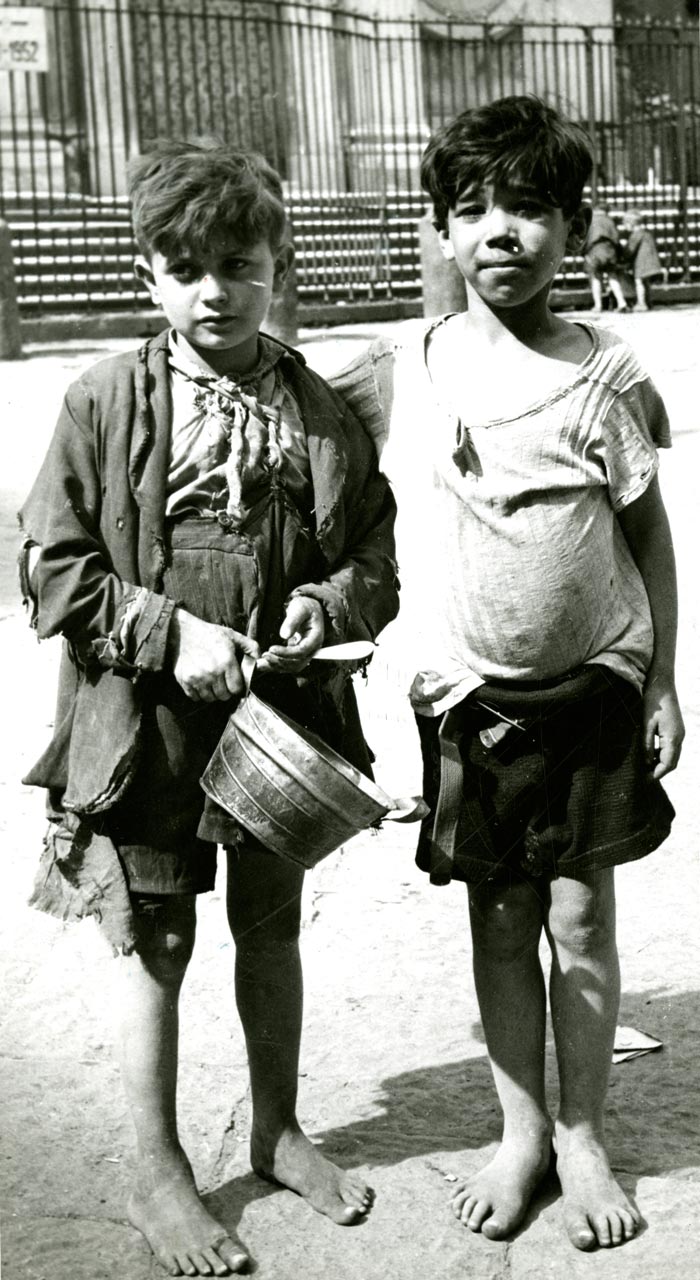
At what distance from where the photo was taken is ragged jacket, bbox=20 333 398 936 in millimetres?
2477

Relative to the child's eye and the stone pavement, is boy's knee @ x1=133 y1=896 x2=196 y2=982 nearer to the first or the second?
the stone pavement

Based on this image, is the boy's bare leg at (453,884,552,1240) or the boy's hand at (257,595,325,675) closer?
the boy's hand at (257,595,325,675)

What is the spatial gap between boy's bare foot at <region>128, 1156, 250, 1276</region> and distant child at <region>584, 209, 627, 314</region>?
15.3 meters

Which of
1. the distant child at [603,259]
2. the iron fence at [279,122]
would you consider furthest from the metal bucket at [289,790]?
the distant child at [603,259]

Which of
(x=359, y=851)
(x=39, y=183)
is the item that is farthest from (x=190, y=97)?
(x=359, y=851)

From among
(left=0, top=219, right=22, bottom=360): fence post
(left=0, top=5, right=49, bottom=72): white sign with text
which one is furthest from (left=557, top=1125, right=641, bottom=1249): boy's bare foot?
(left=0, top=5, right=49, bottom=72): white sign with text

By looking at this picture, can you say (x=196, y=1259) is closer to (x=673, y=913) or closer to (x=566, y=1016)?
(x=566, y=1016)

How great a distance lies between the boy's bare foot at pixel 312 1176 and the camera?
271 centimetres

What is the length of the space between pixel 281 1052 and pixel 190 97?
19.6m

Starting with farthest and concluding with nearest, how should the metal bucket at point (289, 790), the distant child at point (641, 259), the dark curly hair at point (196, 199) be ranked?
the distant child at point (641, 259), the dark curly hair at point (196, 199), the metal bucket at point (289, 790)

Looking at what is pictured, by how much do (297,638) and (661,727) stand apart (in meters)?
0.67

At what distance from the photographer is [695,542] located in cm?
693

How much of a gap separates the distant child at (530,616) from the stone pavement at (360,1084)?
0.11 metres

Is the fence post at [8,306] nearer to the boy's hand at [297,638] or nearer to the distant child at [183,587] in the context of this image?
the distant child at [183,587]
